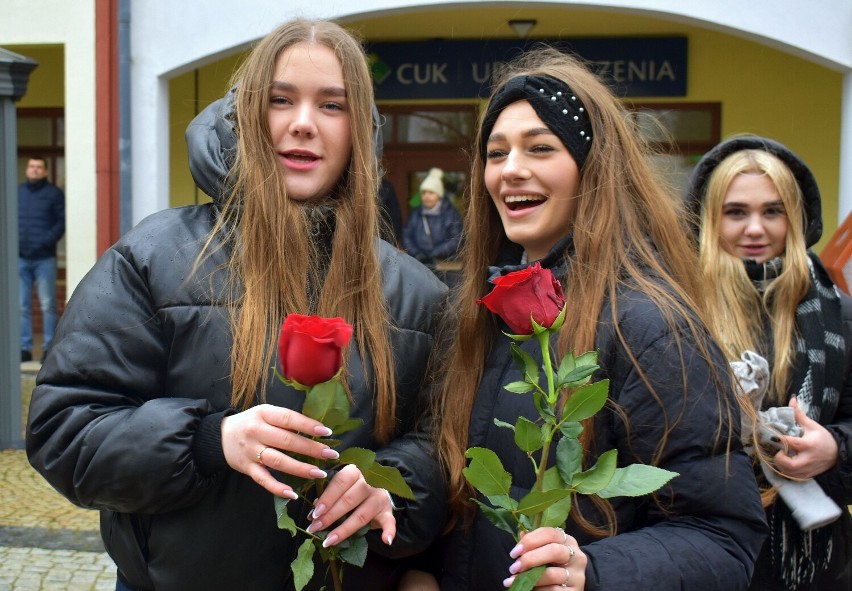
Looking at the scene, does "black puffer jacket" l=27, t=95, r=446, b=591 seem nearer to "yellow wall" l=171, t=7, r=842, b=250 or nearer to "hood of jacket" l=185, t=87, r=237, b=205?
"hood of jacket" l=185, t=87, r=237, b=205

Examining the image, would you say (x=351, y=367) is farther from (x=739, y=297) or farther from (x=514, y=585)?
(x=739, y=297)

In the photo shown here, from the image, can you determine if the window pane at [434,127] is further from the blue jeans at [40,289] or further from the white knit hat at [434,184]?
the blue jeans at [40,289]

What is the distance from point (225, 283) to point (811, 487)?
1543mm

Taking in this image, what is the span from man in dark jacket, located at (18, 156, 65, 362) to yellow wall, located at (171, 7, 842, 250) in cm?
206

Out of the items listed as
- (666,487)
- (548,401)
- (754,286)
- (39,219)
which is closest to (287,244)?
(548,401)

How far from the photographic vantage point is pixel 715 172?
289 centimetres

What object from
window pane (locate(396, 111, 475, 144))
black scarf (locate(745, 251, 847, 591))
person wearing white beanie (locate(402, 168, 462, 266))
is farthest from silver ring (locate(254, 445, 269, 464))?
window pane (locate(396, 111, 475, 144))

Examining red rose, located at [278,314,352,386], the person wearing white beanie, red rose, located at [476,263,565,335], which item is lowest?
red rose, located at [278,314,352,386]

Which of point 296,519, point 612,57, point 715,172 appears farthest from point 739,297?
point 612,57

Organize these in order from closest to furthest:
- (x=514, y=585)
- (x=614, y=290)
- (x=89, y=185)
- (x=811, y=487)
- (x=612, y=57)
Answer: (x=514, y=585) → (x=614, y=290) → (x=811, y=487) → (x=89, y=185) → (x=612, y=57)

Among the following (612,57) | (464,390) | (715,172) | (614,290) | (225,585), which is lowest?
(225,585)

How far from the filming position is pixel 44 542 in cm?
496

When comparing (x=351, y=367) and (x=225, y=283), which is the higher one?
(x=225, y=283)

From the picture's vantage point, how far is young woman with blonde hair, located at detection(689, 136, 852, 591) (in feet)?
8.27
